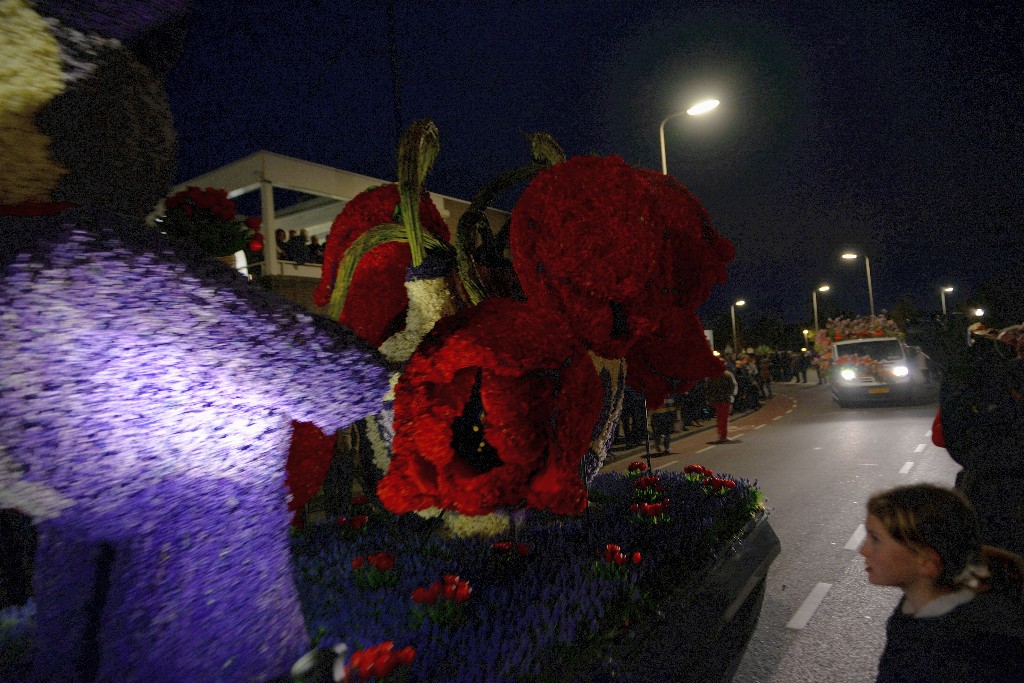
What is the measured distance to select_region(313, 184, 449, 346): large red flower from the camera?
2.32 metres

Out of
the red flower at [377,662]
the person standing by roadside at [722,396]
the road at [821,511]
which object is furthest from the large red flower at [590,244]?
the person standing by roadside at [722,396]

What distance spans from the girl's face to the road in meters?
2.07

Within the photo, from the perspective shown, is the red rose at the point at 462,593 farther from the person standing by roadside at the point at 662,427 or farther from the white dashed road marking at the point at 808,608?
the person standing by roadside at the point at 662,427

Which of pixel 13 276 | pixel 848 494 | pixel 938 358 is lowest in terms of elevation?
pixel 848 494

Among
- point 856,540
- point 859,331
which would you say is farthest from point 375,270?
point 859,331

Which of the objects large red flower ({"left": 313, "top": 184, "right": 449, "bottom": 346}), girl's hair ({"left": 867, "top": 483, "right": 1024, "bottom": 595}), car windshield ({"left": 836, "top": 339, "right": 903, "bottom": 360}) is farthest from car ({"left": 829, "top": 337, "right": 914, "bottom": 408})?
large red flower ({"left": 313, "top": 184, "right": 449, "bottom": 346})

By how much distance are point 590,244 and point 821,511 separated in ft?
19.3

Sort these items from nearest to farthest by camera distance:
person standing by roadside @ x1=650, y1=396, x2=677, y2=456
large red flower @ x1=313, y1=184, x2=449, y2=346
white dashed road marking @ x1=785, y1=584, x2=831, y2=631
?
large red flower @ x1=313, y1=184, x2=449, y2=346 → white dashed road marking @ x1=785, y1=584, x2=831, y2=631 → person standing by roadside @ x1=650, y1=396, x2=677, y2=456

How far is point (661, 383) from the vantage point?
263 cm

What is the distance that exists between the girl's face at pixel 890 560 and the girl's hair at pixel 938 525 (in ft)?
0.06

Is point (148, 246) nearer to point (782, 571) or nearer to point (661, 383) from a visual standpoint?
point (661, 383)

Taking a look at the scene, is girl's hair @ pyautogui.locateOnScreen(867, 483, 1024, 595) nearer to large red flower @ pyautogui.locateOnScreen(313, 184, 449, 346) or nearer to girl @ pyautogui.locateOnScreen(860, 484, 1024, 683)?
girl @ pyautogui.locateOnScreen(860, 484, 1024, 683)

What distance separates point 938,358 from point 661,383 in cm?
200

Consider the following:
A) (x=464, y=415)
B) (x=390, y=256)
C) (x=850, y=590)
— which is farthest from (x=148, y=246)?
(x=850, y=590)
